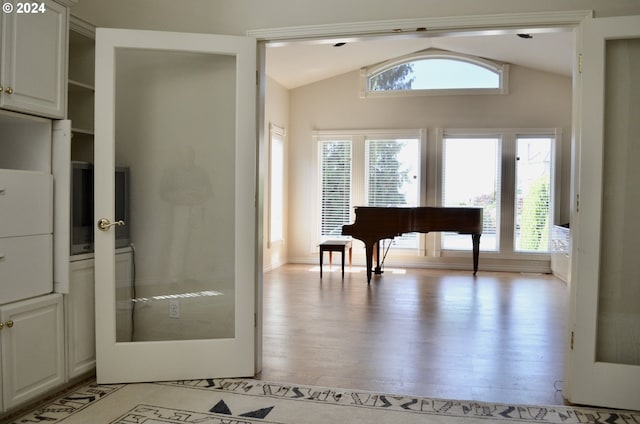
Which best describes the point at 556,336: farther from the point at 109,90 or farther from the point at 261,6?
the point at 109,90

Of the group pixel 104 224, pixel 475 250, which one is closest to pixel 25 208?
pixel 104 224

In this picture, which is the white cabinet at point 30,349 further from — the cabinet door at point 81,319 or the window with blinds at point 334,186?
the window with blinds at point 334,186

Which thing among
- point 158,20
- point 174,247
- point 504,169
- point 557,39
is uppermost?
point 557,39

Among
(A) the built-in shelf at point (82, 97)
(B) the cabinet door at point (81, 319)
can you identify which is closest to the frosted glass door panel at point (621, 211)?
(B) the cabinet door at point (81, 319)

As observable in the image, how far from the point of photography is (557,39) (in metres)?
6.27

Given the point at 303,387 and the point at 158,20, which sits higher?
the point at 158,20

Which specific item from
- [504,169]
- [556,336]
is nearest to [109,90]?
[556,336]

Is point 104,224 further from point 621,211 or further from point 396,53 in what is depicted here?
point 396,53

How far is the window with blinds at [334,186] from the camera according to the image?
8.51m

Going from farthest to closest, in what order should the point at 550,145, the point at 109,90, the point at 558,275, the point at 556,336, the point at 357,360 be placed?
the point at 550,145 < the point at 558,275 < the point at 556,336 < the point at 357,360 < the point at 109,90

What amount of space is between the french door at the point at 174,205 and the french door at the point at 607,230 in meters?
1.86

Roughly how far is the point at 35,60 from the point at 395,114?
6353 millimetres

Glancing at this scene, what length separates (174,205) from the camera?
3.21 m

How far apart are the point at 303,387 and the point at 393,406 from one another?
550 mm
